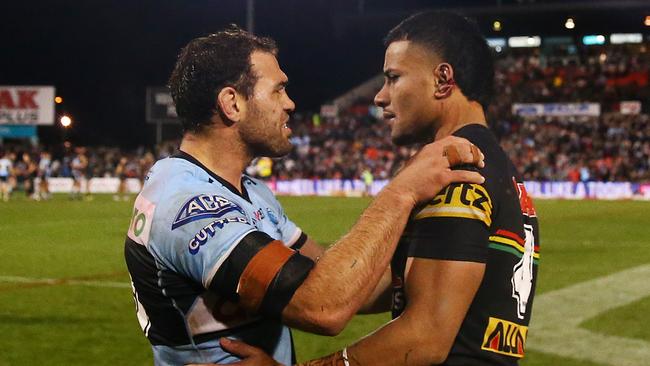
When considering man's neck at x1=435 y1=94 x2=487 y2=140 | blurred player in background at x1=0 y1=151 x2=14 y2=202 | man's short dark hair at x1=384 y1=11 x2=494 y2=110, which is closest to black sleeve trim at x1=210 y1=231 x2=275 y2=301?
man's neck at x1=435 y1=94 x2=487 y2=140

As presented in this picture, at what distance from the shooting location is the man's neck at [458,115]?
2.71m

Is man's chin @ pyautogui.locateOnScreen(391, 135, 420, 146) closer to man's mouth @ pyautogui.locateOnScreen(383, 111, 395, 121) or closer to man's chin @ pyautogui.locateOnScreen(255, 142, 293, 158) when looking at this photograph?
man's mouth @ pyautogui.locateOnScreen(383, 111, 395, 121)

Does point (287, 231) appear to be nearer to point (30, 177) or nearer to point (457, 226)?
point (457, 226)

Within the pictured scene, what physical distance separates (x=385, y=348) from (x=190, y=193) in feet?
2.40

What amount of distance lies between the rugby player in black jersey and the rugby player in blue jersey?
0.30ft

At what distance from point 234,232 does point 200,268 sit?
0.48 feet

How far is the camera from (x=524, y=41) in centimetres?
5866

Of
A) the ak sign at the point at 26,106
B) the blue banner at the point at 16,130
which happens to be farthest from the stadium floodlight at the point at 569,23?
the blue banner at the point at 16,130

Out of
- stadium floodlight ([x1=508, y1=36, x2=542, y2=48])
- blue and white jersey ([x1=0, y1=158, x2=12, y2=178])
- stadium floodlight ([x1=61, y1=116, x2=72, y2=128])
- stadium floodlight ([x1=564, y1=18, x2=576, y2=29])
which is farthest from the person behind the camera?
stadium floodlight ([x1=508, y1=36, x2=542, y2=48])

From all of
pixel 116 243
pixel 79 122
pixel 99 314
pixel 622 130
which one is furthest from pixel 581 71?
pixel 99 314

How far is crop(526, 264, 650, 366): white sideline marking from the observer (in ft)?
23.6

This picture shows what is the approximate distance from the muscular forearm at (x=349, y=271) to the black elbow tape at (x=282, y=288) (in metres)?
0.02

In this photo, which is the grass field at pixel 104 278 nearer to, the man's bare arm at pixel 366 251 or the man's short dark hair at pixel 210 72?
the man's short dark hair at pixel 210 72

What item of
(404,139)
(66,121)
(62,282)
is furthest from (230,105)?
(66,121)
